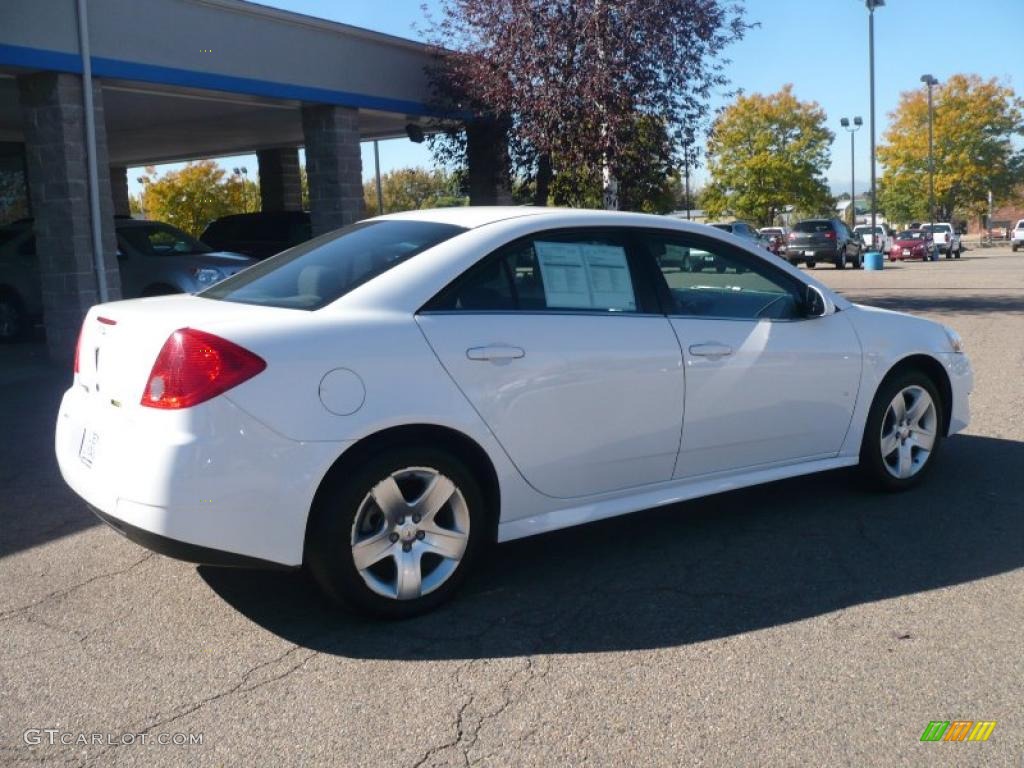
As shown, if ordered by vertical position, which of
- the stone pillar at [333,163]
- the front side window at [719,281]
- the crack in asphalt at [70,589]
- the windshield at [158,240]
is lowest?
the crack in asphalt at [70,589]

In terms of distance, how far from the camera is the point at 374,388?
3.94 meters

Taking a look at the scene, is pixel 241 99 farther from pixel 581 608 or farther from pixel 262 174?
pixel 581 608

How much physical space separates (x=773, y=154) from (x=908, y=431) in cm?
5388

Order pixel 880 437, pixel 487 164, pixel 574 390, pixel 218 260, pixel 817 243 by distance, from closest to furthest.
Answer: pixel 574 390
pixel 880 437
pixel 218 260
pixel 487 164
pixel 817 243

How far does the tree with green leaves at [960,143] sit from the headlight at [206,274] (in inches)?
2214

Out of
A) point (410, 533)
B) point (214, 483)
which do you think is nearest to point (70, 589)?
point (214, 483)

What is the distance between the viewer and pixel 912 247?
44.2 metres

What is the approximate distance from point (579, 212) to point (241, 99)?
35.4ft

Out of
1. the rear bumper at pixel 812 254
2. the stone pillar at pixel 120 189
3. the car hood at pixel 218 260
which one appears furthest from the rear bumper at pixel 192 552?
the rear bumper at pixel 812 254

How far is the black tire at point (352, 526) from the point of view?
12.7ft

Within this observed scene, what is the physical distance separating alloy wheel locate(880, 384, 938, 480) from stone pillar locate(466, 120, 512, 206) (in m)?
12.3

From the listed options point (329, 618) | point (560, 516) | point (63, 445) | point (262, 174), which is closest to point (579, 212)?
point (560, 516)

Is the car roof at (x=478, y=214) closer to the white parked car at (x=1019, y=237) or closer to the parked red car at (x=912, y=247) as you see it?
the parked red car at (x=912, y=247)

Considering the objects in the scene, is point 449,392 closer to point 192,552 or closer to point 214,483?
point 214,483
